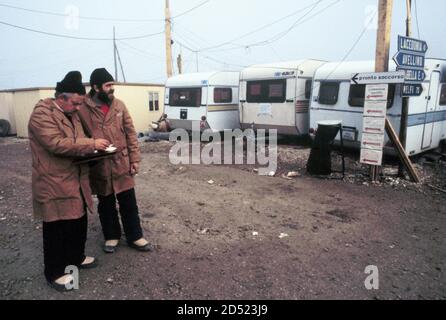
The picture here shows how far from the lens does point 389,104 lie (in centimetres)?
788

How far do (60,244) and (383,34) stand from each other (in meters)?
6.72

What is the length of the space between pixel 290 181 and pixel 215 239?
3.40 metres

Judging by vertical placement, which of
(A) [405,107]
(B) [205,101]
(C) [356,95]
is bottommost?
(A) [405,107]

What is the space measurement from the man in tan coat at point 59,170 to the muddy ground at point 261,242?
0.47 meters

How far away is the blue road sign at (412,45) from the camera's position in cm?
636

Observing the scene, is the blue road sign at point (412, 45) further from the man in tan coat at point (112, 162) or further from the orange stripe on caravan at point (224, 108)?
the orange stripe on caravan at point (224, 108)

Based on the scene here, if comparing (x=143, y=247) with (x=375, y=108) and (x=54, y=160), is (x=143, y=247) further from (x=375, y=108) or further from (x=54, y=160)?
(x=375, y=108)

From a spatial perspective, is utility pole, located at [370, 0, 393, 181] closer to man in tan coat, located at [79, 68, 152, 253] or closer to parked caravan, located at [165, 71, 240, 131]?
man in tan coat, located at [79, 68, 152, 253]

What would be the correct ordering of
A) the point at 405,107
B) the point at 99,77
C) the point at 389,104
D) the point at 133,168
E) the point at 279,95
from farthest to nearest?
the point at 279,95 < the point at 389,104 < the point at 405,107 < the point at 133,168 < the point at 99,77

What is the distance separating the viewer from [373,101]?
667 centimetres

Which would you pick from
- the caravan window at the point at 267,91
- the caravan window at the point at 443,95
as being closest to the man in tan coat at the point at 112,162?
the caravan window at the point at 267,91

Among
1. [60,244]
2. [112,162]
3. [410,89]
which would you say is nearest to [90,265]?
[60,244]

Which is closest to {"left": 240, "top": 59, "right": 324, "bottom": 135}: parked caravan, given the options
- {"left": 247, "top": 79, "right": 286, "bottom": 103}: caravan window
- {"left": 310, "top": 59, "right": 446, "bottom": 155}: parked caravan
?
{"left": 247, "top": 79, "right": 286, "bottom": 103}: caravan window

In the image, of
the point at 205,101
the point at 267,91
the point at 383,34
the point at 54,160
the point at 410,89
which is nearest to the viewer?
the point at 54,160
